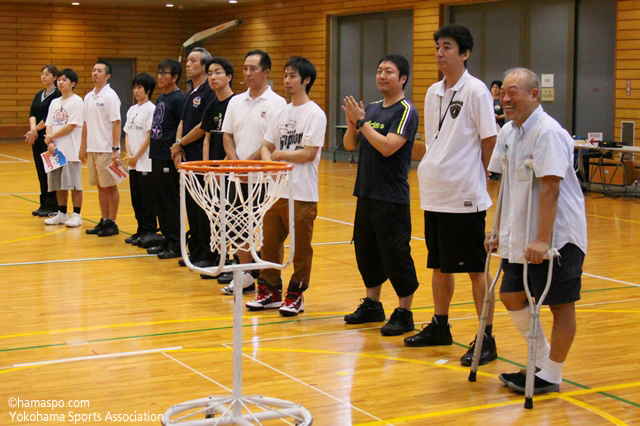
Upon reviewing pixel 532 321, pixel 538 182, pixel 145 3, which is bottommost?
pixel 532 321

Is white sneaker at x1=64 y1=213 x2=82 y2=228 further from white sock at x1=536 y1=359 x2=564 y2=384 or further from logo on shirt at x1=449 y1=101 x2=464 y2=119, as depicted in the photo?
white sock at x1=536 y1=359 x2=564 y2=384

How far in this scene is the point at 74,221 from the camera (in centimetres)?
998

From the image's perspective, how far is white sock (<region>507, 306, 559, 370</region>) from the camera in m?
4.33

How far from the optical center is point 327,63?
2164 cm

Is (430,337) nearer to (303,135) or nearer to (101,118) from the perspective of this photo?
(303,135)

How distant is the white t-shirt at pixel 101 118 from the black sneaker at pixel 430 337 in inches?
207

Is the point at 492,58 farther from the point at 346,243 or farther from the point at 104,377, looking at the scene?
the point at 104,377

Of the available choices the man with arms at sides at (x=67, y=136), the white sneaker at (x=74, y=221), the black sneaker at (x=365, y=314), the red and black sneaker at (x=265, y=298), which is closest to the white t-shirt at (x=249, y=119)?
the red and black sneaker at (x=265, y=298)

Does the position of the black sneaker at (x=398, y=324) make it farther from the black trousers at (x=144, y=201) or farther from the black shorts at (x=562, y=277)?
the black trousers at (x=144, y=201)

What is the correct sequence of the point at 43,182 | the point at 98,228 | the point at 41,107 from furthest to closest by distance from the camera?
the point at 43,182, the point at 41,107, the point at 98,228

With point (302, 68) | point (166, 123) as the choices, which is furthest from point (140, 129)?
point (302, 68)

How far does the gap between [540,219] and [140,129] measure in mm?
5482

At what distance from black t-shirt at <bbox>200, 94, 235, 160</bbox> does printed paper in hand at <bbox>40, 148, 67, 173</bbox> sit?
327cm

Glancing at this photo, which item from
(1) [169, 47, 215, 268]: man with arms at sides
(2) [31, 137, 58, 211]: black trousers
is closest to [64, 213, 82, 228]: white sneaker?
(2) [31, 137, 58, 211]: black trousers
